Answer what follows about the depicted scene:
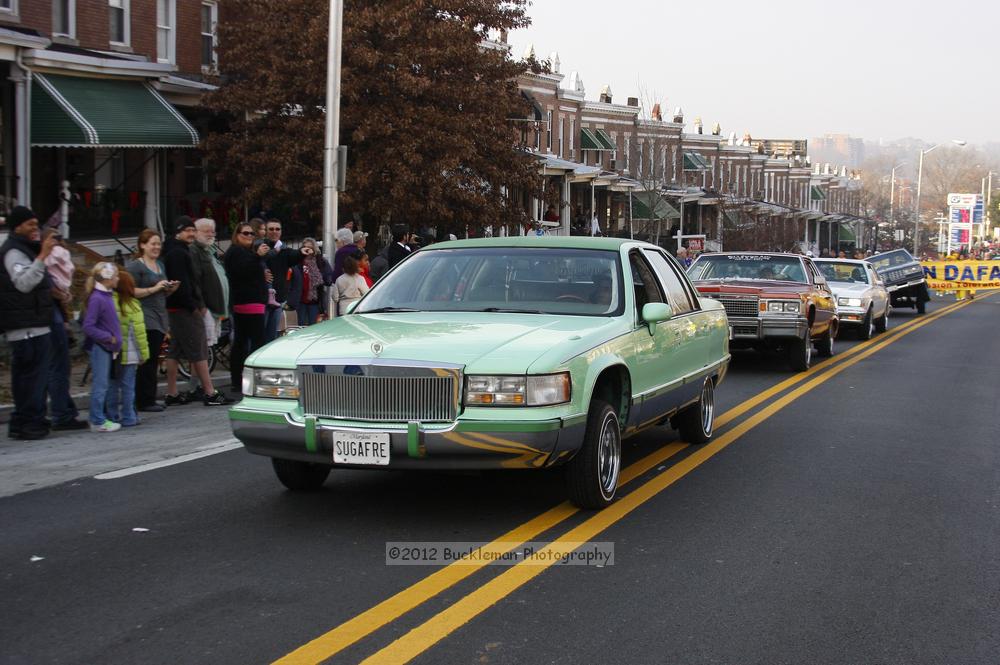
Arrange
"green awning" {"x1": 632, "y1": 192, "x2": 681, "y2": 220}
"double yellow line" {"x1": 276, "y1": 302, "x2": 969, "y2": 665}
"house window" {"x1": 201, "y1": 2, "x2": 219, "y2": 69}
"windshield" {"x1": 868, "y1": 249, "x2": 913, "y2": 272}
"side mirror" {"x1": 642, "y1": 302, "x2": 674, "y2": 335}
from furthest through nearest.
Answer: "green awning" {"x1": 632, "y1": 192, "x2": 681, "y2": 220} < "windshield" {"x1": 868, "y1": 249, "x2": 913, "y2": 272} < "house window" {"x1": 201, "y1": 2, "x2": 219, "y2": 69} < "side mirror" {"x1": 642, "y1": 302, "x2": 674, "y2": 335} < "double yellow line" {"x1": 276, "y1": 302, "x2": 969, "y2": 665}

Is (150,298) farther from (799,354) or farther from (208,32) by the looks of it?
(208,32)

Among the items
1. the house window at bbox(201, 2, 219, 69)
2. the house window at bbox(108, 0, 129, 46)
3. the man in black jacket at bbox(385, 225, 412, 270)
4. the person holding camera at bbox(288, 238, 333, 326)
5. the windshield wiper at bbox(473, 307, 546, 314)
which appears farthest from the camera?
the house window at bbox(201, 2, 219, 69)

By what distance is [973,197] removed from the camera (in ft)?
308

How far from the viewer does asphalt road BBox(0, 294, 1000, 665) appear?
4621 mm

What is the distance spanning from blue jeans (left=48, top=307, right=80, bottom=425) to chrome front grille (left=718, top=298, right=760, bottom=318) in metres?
8.55

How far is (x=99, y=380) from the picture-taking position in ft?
32.5

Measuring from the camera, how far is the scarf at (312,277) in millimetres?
14672

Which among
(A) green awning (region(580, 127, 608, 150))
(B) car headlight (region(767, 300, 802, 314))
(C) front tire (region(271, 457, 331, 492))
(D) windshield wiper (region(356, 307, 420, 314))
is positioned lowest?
(C) front tire (region(271, 457, 331, 492))

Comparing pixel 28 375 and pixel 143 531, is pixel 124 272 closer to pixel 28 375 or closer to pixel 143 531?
pixel 28 375

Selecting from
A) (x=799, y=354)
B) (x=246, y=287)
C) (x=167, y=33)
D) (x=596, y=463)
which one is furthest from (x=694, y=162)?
(x=596, y=463)

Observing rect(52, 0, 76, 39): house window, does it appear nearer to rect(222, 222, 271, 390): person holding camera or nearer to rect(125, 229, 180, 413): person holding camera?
rect(222, 222, 271, 390): person holding camera

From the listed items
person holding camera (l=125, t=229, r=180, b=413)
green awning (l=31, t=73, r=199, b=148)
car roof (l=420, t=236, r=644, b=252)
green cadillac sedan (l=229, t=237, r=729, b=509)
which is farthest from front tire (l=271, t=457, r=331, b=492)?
green awning (l=31, t=73, r=199, b=148)

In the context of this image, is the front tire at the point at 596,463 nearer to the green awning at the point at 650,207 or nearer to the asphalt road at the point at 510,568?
the asphalt road at the point at 510,568

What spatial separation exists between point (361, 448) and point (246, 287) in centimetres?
633
